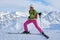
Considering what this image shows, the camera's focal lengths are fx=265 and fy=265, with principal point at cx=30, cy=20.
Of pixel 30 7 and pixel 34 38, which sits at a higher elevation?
pixel 30 7

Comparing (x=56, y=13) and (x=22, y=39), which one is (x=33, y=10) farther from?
(x=56, y=13)

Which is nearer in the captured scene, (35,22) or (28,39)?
(28,39)

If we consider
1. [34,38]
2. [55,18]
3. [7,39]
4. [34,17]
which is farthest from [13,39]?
[55,18]

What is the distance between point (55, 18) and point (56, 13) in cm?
1840

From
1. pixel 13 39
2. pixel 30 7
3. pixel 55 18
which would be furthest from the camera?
pixel 55 18

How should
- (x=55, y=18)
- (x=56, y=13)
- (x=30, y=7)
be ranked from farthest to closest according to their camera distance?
1. (x=55, y=18)
2. (x=56, y=13)
3. (x=30, y=7)

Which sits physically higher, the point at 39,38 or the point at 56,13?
the point at 39,38

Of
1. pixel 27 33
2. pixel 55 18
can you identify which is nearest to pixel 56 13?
pixel 55 18

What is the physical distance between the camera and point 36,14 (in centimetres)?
973

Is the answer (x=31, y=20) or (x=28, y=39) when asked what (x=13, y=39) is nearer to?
(x=28, y=39)

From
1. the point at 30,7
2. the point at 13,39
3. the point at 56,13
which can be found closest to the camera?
the point at 13,39

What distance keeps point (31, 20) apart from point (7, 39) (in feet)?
4.99

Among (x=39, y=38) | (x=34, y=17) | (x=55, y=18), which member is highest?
(x=34, y=17)

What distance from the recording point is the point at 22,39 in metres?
8.90
